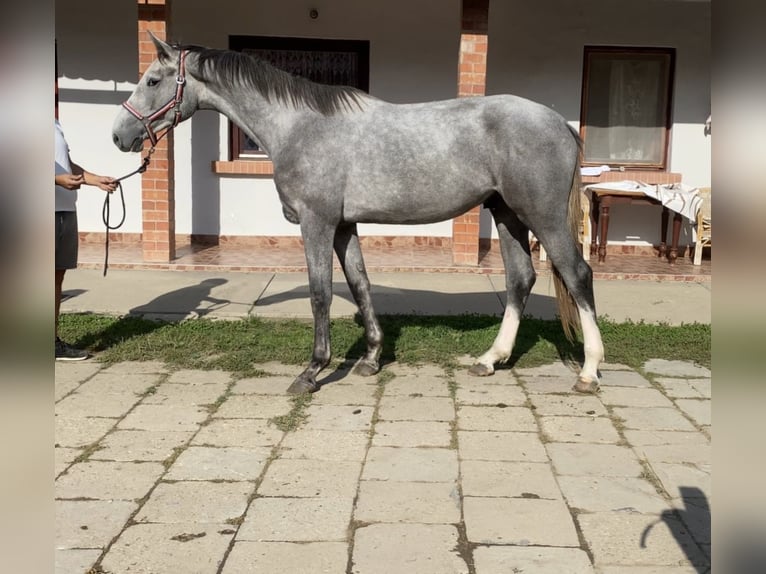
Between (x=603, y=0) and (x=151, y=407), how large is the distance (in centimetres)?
779

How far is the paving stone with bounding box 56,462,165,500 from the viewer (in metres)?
3.21

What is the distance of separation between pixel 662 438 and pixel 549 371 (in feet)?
4.22

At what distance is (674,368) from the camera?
5.27m

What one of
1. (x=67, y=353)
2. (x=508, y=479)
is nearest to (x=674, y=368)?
(x=508, y=479)

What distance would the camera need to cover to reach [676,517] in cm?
305

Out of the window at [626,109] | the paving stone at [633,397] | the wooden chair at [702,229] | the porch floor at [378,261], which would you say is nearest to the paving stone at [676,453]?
the paving stone at [633,397]

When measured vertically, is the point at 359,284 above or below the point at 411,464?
above

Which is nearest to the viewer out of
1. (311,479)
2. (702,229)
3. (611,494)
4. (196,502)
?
(196,502)

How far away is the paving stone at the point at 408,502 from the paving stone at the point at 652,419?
1342 millimetres

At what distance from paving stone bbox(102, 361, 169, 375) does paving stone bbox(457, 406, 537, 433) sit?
2.05 m

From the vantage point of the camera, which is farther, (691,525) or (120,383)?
(120,383)

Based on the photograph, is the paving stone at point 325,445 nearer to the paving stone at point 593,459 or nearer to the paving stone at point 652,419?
the paving stone at point 593,459

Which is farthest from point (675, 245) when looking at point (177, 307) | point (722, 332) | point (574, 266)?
point (722, 332)

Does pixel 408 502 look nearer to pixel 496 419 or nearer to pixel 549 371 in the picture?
pixel 496 419
